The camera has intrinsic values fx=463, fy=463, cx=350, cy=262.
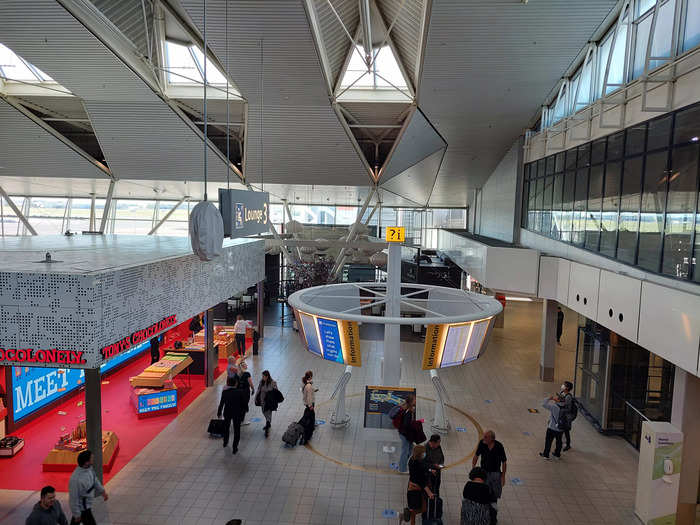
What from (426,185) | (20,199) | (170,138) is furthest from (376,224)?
(20,199)

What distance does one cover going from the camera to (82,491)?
6.18m

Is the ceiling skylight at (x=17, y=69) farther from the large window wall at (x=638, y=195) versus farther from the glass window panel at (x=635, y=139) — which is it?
the glass window panel at (x=635, y=139)

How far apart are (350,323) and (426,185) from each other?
62.9ft

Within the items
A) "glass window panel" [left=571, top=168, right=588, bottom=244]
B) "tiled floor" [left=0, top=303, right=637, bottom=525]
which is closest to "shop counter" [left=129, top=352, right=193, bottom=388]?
"tiled floor" [left=0, top=303, right=637, bottom=525]

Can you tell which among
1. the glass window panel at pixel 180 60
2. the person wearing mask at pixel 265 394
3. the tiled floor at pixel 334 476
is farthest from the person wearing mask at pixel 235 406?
the glass window panel at pixel 180 60

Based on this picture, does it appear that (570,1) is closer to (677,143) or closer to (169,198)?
(677,143)

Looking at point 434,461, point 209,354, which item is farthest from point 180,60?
point 434,461

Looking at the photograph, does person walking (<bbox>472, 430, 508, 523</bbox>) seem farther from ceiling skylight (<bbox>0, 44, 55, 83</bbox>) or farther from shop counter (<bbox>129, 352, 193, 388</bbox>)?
ceiling skylight (<bbox>0, 44, 55, 83</bbox>)

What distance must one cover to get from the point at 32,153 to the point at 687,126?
21.7 meters

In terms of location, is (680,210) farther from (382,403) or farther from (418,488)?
(382,403)

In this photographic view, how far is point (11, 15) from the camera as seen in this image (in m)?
11.1

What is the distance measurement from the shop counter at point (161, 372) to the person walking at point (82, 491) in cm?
587

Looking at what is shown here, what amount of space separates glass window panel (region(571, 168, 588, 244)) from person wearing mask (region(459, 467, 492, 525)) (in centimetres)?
851

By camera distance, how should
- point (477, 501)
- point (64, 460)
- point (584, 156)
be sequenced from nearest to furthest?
point (477, 501) → point (64, 460) → point (584, 156)
